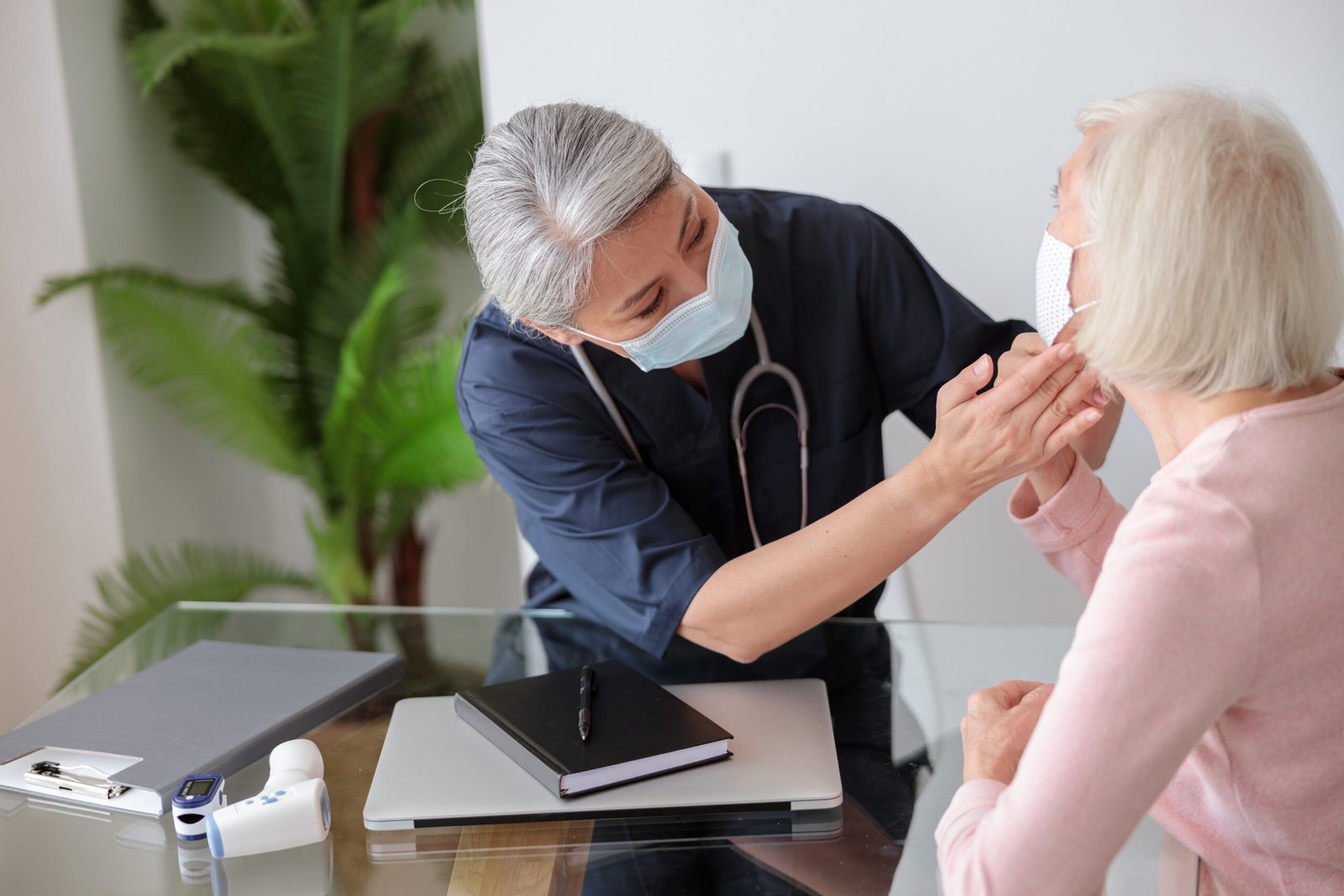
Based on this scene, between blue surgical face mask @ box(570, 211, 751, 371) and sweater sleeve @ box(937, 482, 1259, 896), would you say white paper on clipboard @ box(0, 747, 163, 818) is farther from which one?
sweater sleeve @ box(937, 482, 1259, 896)

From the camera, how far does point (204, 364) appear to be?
3.22 meters

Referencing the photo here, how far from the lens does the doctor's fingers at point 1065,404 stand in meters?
1.35

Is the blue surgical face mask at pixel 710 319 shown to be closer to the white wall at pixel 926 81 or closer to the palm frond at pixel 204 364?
the white wall at pixel 926 81

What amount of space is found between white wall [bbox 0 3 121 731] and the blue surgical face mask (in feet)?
6.91

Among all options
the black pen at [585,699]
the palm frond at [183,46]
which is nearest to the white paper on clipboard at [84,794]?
the black pen at [585,699]

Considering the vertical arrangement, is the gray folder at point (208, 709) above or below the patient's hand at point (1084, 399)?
below

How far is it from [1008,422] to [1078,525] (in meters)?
0.19

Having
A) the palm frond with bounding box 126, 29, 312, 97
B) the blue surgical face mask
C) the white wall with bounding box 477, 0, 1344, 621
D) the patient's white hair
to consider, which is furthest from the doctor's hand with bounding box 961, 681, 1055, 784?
the palm frond with bounding box 126, 29, 312, 97

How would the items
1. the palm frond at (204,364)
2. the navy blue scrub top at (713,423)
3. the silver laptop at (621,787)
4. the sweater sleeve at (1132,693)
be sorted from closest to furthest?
the sweater sleeve at (1132,693)
the silver laptop at (621,787)
the navy blue scrub top at (713,423)
the palm frond at (204,364)

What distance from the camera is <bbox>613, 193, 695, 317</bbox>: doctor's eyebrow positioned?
57.9 inches

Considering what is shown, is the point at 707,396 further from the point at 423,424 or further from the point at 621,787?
the point at 423,424

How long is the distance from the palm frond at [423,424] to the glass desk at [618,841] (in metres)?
1.58

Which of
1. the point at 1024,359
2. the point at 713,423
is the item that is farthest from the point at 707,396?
the point at 1024,359

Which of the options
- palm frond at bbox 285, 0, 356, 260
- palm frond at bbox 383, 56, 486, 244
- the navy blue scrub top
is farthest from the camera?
palm frond at bbox 383, 56, 486, 244
